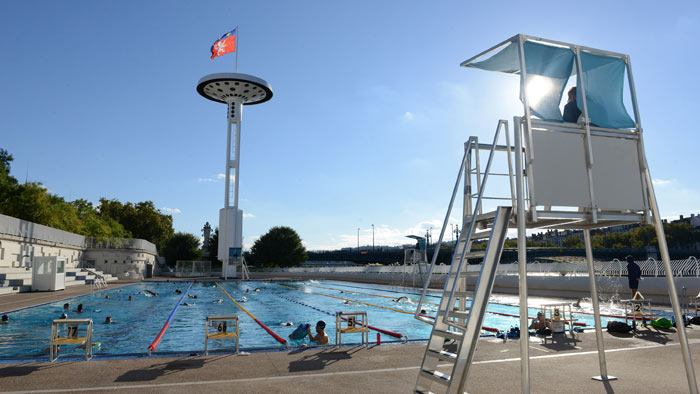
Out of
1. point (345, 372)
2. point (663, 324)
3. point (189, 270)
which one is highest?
point (189, 270)

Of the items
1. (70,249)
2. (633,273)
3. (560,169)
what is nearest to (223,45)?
(70,249)

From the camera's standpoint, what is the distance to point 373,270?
48812 mm

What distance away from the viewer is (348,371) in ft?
22.2

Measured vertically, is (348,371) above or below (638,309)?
below

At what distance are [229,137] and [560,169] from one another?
161 ft

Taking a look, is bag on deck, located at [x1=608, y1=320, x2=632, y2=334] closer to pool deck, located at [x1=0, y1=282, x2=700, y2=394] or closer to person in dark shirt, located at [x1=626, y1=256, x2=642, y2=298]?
pool deck, located at [x1=0, y1=282, x2=700, y2=394]

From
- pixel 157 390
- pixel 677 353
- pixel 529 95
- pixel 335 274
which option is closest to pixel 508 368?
pixel 677 353

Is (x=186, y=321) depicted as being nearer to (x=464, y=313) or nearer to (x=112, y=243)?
(x=464, y=313)

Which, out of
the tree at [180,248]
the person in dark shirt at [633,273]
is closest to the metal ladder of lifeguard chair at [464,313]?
the person in dark shirt at [633,273]

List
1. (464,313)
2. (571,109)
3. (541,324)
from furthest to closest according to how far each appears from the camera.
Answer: (541,324), (571,109), (464,313)

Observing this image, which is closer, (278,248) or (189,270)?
(189,270)

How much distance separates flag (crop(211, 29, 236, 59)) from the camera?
165 feet

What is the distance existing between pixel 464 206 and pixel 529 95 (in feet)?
9.09

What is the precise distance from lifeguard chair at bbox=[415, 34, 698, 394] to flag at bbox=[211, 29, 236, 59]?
4921cm
